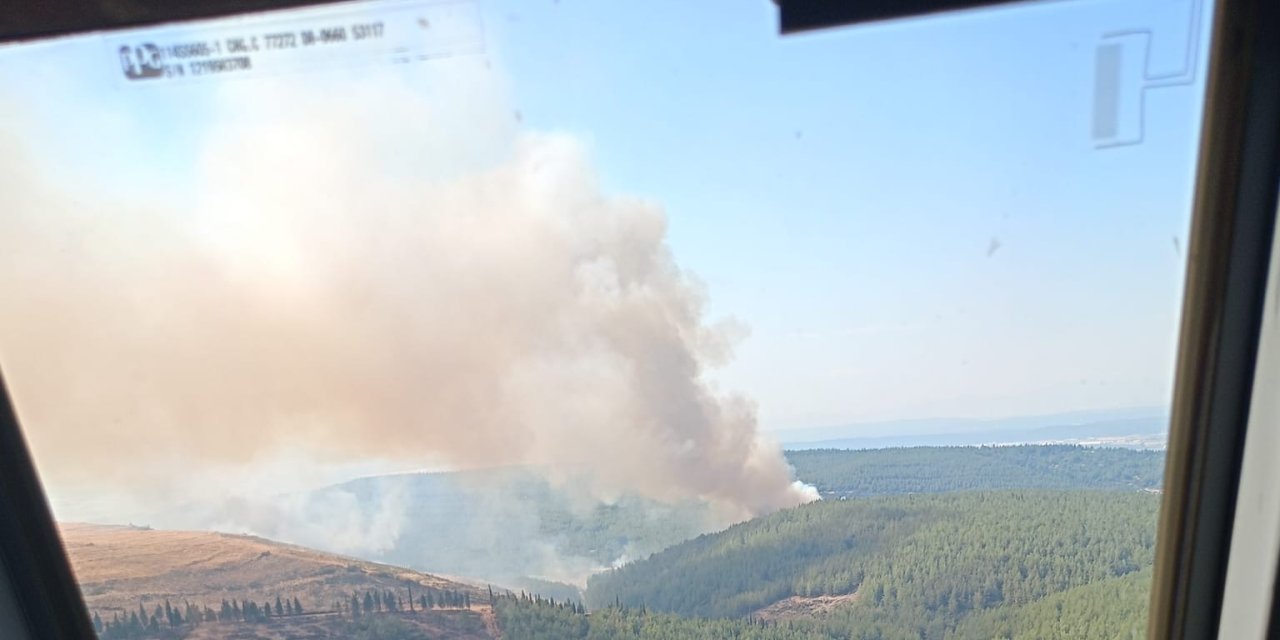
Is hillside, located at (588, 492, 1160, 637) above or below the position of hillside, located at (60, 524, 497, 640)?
above

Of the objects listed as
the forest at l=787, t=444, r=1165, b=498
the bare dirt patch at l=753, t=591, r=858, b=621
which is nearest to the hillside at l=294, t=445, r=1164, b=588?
the forest at l=787, t=444, r=1165, b=498

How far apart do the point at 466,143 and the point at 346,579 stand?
725 millimetres

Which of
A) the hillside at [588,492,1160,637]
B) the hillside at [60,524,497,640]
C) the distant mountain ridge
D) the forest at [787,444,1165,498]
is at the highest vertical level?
the distant mountain ridge

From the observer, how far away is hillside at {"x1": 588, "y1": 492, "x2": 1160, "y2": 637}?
1.09 metres

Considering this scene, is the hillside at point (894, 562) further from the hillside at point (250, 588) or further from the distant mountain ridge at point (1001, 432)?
the hillside at point (250, 588)

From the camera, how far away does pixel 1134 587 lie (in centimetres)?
105

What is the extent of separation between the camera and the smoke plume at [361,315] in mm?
1032

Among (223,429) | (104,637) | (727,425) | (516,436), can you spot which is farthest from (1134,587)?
(104,637)

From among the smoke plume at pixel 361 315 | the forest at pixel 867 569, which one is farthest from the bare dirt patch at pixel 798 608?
the smoke plume at pixel 361 315

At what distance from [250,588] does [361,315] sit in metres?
0.51

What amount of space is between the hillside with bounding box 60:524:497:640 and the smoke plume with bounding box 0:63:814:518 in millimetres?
141

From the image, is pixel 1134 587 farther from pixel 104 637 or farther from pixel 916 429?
pixel 104 637

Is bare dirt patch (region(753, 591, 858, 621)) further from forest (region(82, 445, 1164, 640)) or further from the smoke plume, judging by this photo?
the smoke plume

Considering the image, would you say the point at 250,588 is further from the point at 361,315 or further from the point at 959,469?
the point at 959,469
